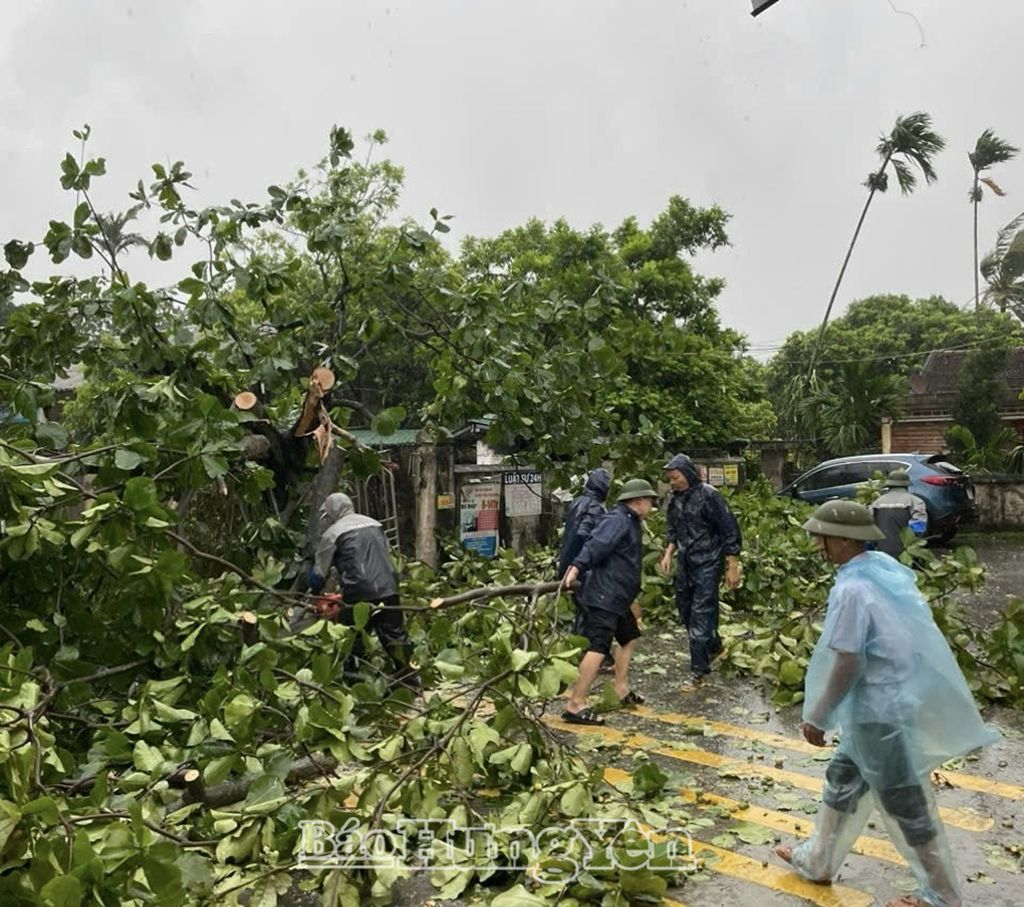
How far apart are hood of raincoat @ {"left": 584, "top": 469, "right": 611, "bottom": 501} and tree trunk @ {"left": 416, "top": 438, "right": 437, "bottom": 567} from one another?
162 inches

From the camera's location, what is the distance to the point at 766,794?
4.88 meters

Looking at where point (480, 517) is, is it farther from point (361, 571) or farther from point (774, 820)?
point (774, 820)

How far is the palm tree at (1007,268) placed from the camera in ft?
102

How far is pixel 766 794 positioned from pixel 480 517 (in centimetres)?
714

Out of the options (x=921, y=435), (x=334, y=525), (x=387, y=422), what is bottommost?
(x=334, y=525)

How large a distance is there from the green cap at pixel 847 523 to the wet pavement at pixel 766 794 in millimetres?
1401

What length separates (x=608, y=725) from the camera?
6.23 meters

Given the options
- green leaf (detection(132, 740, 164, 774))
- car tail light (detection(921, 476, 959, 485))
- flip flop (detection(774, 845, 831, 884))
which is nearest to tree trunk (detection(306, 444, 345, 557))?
green leaf (detection(132, 740, 164, 774))

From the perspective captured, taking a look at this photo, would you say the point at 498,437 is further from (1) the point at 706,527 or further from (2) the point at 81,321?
(2) the point at 81,321

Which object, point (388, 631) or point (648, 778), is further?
point (388, 631)

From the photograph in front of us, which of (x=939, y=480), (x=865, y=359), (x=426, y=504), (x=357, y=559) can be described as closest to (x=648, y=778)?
(x=357, y=559)

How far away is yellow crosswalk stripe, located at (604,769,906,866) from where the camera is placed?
163 inches

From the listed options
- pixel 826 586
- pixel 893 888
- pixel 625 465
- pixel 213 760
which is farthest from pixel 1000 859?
pixel 625 465

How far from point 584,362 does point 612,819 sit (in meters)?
4.33
